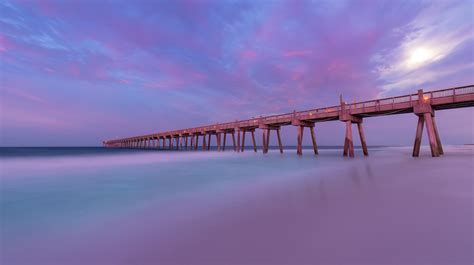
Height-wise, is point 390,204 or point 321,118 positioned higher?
point 321,118

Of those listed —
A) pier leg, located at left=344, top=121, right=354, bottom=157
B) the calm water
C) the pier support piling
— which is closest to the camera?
the calm water

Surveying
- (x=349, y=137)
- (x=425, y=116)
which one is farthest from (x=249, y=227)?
(x=349, y=137)

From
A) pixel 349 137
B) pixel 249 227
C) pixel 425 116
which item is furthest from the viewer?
pixel 349 137

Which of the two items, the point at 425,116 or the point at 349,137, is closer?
the point at 425,116

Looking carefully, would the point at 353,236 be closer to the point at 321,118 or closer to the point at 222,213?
the point at 222,213

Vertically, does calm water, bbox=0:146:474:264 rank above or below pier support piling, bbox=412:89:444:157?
below

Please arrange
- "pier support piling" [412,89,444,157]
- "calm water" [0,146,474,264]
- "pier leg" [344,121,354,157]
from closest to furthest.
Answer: "calm water" [0,146,474,264], "pier support piling" [412,89,444,157], "pier leg" [344,121,354,157]

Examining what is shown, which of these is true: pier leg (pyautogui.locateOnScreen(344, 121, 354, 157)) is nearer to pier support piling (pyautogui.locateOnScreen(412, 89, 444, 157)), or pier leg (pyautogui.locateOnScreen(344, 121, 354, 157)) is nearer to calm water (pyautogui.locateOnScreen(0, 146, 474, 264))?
pier support piling (pyautogui.locateOnScreen(412, 89, 444, 157))

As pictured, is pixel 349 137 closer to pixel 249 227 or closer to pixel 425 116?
pixel 425 116

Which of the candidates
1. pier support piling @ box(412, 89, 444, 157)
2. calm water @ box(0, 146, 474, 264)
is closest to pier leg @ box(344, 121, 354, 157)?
pier support piling @ box(412, 89, 444, 157)

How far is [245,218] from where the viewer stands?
3.85 meters

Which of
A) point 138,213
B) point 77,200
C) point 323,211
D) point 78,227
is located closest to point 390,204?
point 323,211

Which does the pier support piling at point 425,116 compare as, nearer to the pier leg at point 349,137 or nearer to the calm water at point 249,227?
the pier leg at point 349,137

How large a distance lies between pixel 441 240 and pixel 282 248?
213 cm
